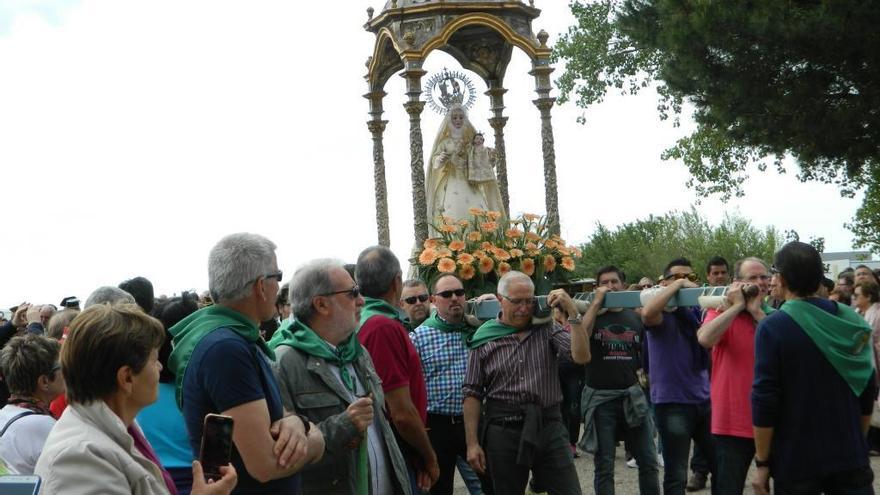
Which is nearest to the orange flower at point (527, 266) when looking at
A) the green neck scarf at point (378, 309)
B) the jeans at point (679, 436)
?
the jeans at point (679, 436)

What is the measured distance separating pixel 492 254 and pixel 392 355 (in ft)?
14.0

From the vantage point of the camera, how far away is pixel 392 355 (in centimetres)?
589

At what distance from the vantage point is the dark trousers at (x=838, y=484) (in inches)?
219

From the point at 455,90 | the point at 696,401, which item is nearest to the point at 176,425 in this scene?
the point at 696,401

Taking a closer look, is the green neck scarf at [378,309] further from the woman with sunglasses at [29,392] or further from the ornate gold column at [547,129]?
the ornate gold column at [547,129]

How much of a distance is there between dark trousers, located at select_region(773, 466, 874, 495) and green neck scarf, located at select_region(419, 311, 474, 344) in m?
2.88

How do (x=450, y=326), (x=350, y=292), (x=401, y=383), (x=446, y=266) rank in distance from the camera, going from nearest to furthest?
(x=350, y=292) → (x=401, y=383) → (x=450, y=326) → (x=446, y=266)

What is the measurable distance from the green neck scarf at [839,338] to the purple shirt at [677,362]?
9.12 feet

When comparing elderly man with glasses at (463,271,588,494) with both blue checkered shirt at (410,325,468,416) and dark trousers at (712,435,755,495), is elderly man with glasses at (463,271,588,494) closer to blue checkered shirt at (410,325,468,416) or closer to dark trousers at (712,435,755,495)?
blue checkered shirt at (410,325,468,416)

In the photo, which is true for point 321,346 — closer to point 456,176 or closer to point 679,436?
point 679,436

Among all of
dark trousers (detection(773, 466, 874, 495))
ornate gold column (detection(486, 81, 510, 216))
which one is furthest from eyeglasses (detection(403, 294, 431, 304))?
ornate gold column (detection(486, 81, 510, 216))

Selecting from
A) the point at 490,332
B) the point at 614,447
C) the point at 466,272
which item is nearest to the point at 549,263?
the point at 466,272

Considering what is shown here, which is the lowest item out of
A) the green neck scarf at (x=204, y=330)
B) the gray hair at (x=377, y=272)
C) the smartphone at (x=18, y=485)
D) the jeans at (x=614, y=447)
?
the jeans at (x=614, y=447)

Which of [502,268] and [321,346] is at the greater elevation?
[502,268]
